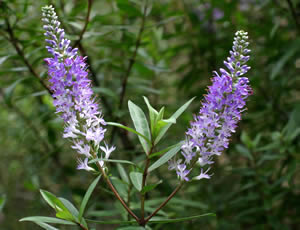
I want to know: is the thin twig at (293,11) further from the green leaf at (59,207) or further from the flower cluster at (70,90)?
the green leaf at (59,207)

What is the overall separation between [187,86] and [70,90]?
2414 millimetres

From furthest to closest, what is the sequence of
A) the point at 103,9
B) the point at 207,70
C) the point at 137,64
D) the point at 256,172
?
the point at 103,9 → the point at 207,70 → the point at 137,64 → the point at 256,172

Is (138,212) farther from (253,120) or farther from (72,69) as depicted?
(253,120)

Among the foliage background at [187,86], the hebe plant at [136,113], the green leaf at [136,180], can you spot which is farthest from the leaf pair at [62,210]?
the foliage background at [187,86]

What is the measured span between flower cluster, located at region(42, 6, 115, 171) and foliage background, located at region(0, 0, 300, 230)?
0.99 meters

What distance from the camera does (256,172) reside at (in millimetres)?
2811

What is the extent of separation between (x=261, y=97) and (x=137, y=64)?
1768 millimetres

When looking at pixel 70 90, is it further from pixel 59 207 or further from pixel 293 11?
pixel 293 11

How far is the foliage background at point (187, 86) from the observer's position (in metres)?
2.73

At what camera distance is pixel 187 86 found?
3811 mm

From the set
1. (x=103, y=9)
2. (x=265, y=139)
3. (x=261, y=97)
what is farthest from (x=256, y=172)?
(x=103, y=9)

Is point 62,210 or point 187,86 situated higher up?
point 187,86

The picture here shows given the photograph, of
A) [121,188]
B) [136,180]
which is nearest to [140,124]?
[136,180]

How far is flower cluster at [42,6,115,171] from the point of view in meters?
1.51
